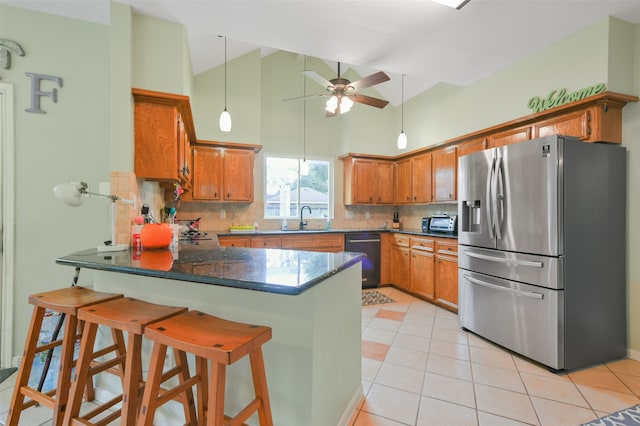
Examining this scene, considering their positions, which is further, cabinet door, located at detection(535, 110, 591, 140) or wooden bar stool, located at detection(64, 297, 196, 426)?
cabinet door, located at detection(535, 110, 591, 140)

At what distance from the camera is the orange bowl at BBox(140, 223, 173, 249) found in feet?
7.11

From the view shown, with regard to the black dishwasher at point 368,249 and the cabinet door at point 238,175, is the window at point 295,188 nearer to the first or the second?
the cabinet door at point 238,175

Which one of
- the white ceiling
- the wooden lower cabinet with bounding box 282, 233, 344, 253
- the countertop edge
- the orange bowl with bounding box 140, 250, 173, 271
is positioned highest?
the white ceiling

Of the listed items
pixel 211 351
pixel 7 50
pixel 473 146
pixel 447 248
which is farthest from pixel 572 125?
pixel 7 50

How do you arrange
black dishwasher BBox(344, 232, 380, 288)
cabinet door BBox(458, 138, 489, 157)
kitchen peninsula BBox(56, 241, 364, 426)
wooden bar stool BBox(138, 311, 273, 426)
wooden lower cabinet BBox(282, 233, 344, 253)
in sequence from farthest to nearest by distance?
1. black dishwasher BBox(344, 232, 380, 288)
2. wooden lower cabinet BBox(282, 233, 344, 253)
3. cabinet door BBox(458, 138, 489, 157)
4. kitchen peninsula BBox(56, 241, 364, 426)
5. wooden bar stool BBox(138, 311, 273, 426)

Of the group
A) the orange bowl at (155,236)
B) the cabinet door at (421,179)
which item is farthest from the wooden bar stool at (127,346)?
the cabinet door at (421,179)

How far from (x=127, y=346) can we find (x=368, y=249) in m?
3.94

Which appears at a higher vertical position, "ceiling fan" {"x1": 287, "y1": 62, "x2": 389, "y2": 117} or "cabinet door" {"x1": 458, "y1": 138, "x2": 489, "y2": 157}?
"ceiling fan" {"x1": 287, "y1": 62, "x2": 389, "y2": 117}

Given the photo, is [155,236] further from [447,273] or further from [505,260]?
[447,273]

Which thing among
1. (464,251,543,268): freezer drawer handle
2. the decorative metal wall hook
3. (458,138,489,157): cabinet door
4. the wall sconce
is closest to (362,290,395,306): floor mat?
(464,251,543,268): freezer drawer handle

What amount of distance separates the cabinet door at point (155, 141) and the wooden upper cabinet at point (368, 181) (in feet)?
10.8

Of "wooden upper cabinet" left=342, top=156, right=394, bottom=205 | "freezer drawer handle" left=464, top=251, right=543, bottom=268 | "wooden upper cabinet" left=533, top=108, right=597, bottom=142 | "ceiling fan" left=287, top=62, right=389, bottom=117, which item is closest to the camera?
"freezer drawer handle" left=464, top=251, right=543, bottom=268

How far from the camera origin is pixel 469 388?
2146 millimetres

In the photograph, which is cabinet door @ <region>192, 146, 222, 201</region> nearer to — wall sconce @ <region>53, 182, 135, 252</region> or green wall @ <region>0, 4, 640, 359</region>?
green wall @ <region>0, 4, 640, 359</region>
